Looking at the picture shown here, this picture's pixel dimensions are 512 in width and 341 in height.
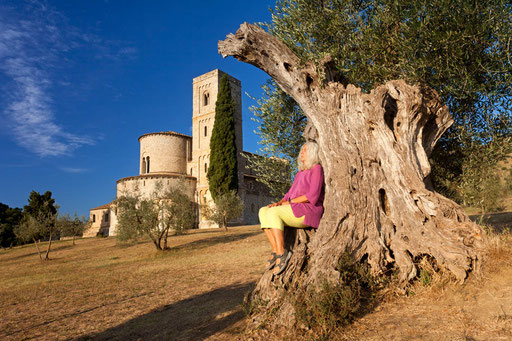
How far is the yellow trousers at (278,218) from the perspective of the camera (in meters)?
5.19

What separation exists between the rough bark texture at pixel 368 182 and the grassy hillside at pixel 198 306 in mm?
464

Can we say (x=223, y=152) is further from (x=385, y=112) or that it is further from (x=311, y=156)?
(x=311, y=156)

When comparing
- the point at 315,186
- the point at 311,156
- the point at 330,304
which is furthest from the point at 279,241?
the point at 311,156

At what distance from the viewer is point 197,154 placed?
4725cm

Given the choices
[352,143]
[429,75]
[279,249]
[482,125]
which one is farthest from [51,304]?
[482,125]

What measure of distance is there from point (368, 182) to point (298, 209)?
1466mm

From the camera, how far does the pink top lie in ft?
17.7

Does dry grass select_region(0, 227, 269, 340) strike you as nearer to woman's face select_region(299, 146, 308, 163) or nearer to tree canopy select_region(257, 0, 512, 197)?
woman's face select_region(299, 146, 308, 163)

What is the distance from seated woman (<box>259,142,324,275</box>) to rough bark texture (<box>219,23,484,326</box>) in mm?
189

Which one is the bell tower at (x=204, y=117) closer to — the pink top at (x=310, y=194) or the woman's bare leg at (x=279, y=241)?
the pink top at (x=310, y=194)

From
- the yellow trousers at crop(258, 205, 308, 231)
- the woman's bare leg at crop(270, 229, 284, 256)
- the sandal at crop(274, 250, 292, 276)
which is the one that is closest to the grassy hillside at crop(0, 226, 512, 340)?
the sandal at crop(274, 250, 292, 276)

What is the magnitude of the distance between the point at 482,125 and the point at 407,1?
359cm

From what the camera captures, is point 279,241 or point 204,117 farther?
point 204,117

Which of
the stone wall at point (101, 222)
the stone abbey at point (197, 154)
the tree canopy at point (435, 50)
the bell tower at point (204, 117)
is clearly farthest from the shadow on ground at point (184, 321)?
the stone wall at point (101, 222)
